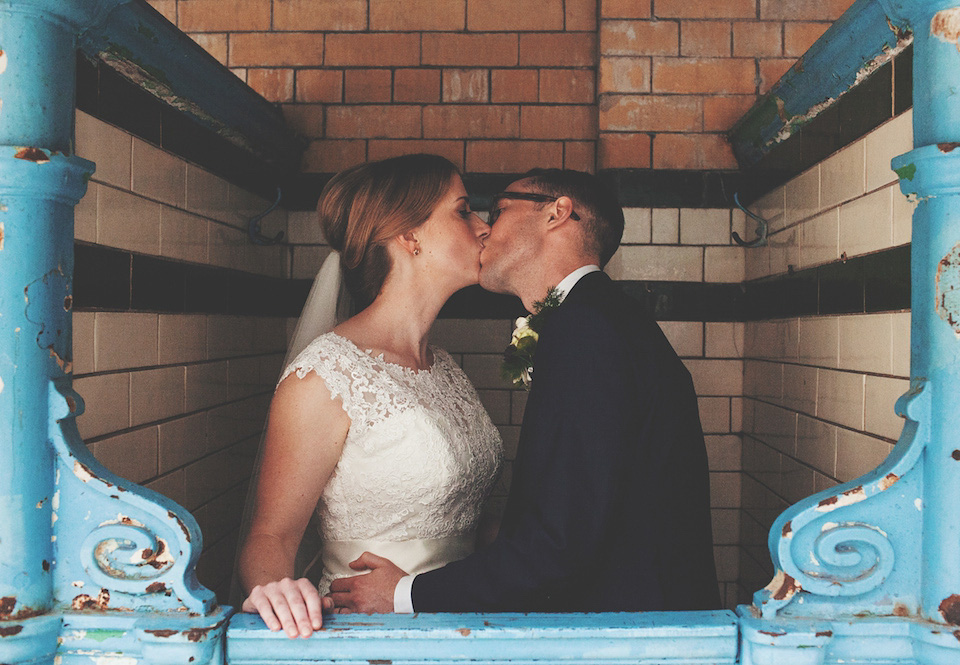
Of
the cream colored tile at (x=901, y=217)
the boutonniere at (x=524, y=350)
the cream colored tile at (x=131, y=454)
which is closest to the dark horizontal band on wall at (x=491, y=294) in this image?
the cream colored tile at (x=901, y=217)

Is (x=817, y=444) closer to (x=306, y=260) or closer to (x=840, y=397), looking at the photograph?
(x=840, y=397)

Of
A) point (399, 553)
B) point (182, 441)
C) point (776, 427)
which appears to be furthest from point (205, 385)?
point (776, 427)

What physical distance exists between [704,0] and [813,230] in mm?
1297

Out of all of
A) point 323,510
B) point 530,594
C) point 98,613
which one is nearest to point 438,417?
point 323,510

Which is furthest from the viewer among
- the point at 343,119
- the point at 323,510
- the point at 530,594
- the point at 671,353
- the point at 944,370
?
the point at 343,119

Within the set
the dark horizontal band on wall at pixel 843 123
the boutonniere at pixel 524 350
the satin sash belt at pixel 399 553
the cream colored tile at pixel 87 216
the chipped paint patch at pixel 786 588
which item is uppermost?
the dark horizontal band on wall at pixel 843 123

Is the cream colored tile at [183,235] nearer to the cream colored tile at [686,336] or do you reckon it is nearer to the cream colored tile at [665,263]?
the cream colored tile at [665,263]

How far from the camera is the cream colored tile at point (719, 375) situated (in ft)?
10.1

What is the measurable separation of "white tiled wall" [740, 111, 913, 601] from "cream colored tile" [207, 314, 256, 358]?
1.95 metres

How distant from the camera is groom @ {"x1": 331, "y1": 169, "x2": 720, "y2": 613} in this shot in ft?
5.15

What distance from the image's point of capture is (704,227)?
3068mm

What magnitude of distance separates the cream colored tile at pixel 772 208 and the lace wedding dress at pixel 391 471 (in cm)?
143

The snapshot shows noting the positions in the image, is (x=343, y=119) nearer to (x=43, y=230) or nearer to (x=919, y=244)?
(x=43, y=230)

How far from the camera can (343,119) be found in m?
3.14
